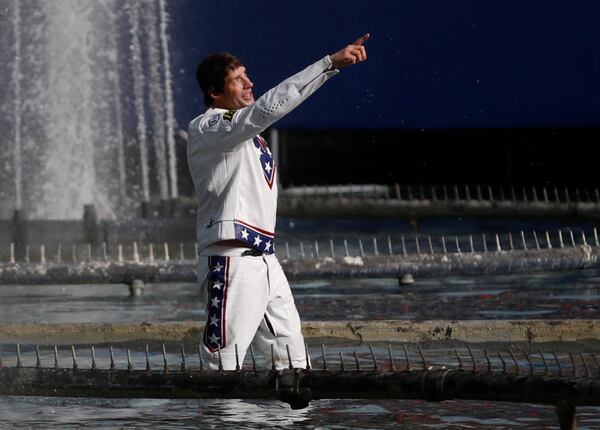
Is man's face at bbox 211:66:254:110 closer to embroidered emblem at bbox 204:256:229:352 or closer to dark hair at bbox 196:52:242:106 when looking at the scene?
dark hair at bbox 196:52:242:106

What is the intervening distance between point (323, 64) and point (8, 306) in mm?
6863

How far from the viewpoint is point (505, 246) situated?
677 inches

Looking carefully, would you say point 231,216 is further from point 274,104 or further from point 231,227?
point 274,104

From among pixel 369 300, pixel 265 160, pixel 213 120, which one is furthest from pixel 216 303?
pixel 369 300

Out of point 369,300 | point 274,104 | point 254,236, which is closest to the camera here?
point 274,104

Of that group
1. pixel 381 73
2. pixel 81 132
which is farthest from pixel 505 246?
pixel 81 132

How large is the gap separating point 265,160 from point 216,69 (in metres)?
0.43

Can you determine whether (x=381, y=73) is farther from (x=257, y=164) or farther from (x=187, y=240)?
(x=257, y=164)

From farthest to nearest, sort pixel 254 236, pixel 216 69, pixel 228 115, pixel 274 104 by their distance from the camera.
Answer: pixel 216 69
pixel 254 236
pixel 228 115
pixel 274 104

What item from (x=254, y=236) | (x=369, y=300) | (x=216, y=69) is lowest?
(x=254, y=236)

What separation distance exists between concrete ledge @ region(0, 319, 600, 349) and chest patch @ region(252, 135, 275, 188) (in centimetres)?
222

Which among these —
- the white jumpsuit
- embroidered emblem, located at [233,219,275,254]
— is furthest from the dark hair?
embroidered emblem, located at [233,219,275,254]

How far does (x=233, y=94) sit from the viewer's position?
675 centimetres

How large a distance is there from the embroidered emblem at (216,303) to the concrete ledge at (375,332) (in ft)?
7.51
